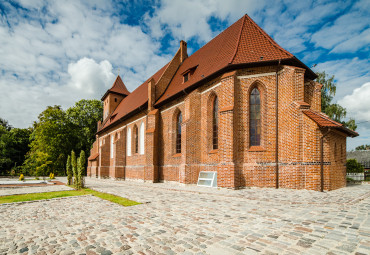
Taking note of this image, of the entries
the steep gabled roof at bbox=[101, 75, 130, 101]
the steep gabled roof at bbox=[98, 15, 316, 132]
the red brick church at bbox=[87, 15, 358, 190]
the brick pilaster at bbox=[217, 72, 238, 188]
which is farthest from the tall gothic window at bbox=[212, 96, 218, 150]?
the steep gabled roof at bbox=[101, 75, 130, 101]

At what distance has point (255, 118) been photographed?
38.9 feet

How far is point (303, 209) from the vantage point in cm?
639

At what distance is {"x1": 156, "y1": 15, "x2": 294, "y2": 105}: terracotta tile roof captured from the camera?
1177cm

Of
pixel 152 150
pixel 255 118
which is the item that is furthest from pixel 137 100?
pixel 255 118

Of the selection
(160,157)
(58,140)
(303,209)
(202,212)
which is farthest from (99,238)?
(58,140)

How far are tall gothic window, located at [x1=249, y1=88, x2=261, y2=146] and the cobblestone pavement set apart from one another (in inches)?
192

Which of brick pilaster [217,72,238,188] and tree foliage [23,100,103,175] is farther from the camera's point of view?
tree foliage [23,100,103,175]

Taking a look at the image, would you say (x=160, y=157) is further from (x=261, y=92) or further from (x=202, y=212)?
(x=202, y=212)

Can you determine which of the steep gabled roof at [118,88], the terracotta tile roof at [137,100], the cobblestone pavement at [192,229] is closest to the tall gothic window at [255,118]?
the cobblestone pavement at [192,229]

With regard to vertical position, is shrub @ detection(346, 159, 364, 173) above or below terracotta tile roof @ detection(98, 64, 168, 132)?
below

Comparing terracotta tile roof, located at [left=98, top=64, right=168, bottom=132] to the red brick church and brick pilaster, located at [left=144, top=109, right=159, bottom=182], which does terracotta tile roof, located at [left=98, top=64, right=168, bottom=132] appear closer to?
brick pilaster, located at [left=144, top=109, right=159, bottom=182]

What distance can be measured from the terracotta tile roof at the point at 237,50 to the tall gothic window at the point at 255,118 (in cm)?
186

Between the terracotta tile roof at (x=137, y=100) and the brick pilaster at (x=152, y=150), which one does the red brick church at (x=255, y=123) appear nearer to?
the brick pilaster at (x=152, y=150)

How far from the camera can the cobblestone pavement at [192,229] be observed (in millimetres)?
3681
